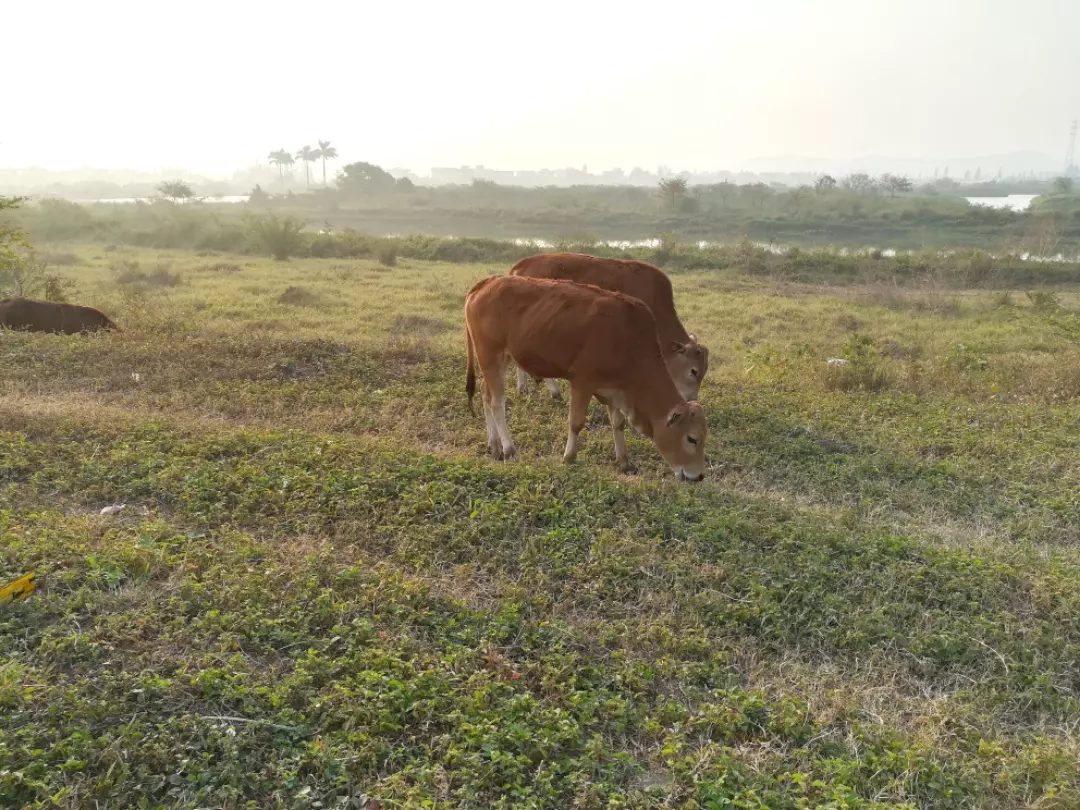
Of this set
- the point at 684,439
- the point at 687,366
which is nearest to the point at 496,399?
the point at 684,439

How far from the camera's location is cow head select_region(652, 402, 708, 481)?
591 cm

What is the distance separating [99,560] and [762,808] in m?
3.83

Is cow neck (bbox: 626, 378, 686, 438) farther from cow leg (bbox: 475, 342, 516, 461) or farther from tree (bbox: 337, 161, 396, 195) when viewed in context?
tree (bbox: 337, 161, 396, 195)

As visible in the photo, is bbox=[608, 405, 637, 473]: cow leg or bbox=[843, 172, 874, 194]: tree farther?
bbox=[843, 172, 874, 194]: tree

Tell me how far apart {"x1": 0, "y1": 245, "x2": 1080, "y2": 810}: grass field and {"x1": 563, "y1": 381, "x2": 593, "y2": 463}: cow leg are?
0.17 m

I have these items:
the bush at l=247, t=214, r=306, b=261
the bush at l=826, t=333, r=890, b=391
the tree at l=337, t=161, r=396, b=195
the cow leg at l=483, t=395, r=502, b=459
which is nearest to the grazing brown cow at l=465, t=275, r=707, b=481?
the cow leg at l=483, t=395, r=502, b=459

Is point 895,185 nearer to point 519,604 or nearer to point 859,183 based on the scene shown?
point 859,183

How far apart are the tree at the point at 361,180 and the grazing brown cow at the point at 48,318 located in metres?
79.5

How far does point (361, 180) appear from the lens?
86.2 metres

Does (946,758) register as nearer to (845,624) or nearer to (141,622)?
(845,624)

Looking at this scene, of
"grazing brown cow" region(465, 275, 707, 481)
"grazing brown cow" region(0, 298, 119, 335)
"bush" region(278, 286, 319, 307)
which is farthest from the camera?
"bush" region(278, 286, 319, 307)

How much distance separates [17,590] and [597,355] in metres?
4.35

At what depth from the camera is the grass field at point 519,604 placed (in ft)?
9.70

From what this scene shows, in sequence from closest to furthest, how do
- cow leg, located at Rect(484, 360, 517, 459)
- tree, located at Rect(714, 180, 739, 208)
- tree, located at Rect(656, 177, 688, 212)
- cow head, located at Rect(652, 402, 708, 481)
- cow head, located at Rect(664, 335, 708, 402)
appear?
1. cow head, located at Rect(652, 402, 708, 481)
2. cow leg, located at Rect(484, 360, 517, 459)
3. cow head, located at Rect(664, 335, 708, 402)
4. tree, located at Rect(656, 177, 688, 212)
5. tree, located at Rect(714, 180, 739, 208)
